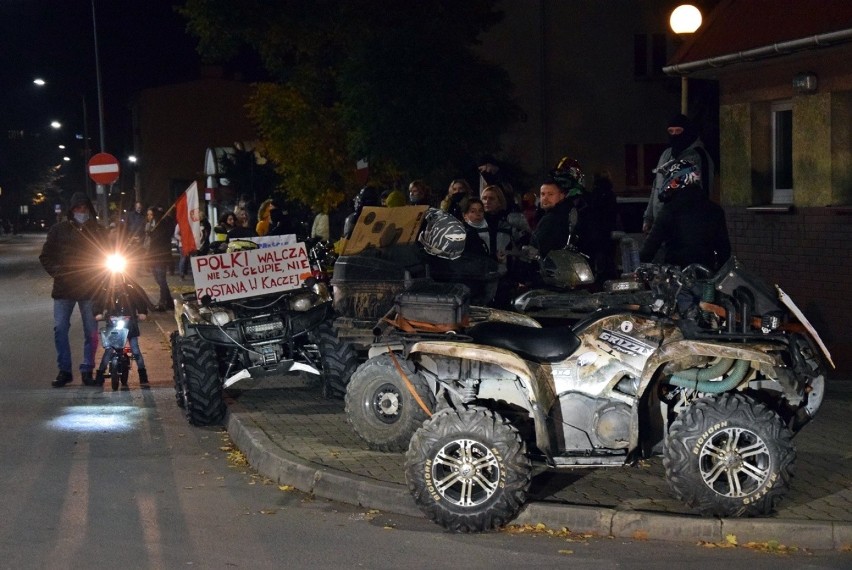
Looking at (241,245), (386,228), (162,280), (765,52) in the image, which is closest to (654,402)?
(386,228)

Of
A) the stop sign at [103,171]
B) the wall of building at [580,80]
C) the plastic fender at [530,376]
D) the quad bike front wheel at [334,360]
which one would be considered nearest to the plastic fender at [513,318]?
the plastic fender at [530,376]

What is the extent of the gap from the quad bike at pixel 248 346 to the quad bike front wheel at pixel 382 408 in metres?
2.12

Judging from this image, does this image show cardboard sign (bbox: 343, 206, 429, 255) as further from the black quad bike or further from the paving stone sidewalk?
the paving stone sidewalk

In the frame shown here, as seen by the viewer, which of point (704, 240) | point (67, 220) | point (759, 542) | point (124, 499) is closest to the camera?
point (759, 542)

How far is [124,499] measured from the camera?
26.3 ft

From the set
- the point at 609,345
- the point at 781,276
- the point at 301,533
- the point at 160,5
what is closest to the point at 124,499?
the point at 301,533

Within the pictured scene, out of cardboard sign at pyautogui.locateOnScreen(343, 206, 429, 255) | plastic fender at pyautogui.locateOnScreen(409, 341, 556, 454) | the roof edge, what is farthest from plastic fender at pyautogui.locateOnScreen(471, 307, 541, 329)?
the roof edge

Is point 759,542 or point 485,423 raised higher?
point 485,423

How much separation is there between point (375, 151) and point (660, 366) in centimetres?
1424

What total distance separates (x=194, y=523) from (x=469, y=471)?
1.65 metres

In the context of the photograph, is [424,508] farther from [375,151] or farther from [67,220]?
[375,151]

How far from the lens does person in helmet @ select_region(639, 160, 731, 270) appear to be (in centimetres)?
893

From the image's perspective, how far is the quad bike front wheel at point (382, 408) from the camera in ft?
28.7

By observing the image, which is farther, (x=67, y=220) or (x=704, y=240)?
(x=67, y=220)
